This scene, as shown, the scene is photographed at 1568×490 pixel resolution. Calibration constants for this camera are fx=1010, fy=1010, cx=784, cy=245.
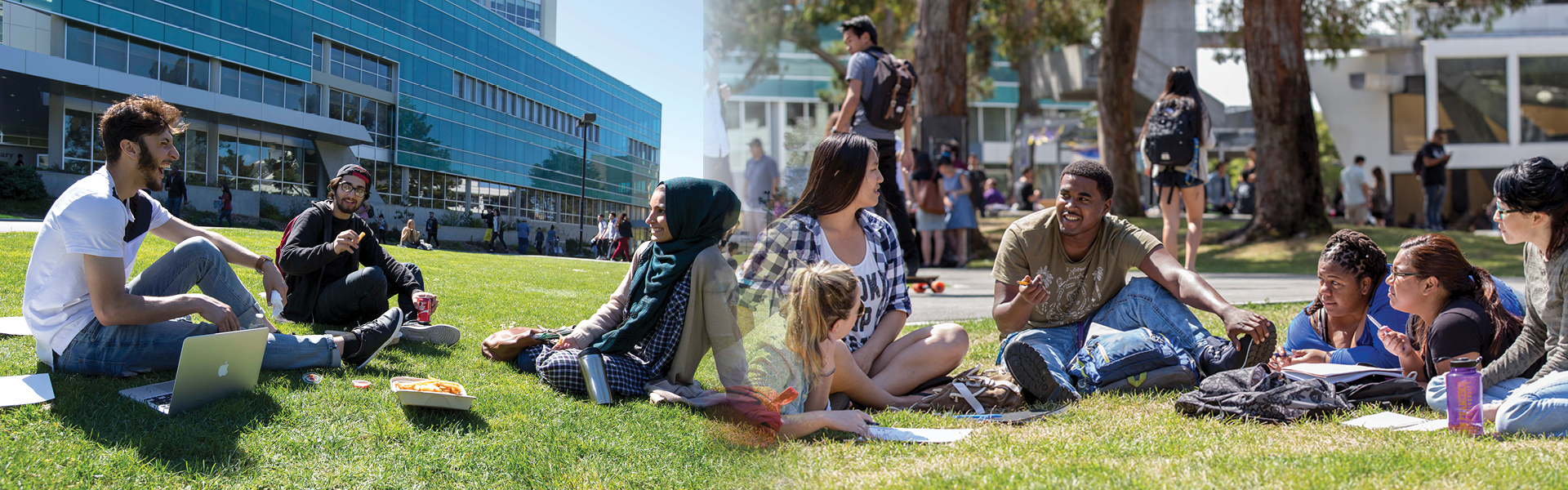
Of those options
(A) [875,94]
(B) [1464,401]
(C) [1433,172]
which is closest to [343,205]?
(A) [875,94]

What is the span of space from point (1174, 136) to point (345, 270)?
17.9 ft

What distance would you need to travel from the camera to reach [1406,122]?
3219 cm

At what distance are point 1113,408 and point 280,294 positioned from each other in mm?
3232

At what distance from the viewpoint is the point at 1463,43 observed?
98.1ft

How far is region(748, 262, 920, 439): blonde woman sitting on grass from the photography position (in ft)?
9.45

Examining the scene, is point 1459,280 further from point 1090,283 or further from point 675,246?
point 675,246

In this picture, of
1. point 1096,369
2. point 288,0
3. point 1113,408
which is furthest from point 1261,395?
point 288,0

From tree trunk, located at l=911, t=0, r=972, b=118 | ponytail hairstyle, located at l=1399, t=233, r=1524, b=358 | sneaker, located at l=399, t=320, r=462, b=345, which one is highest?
tree trunk, located at l=911, t=0, r=972, b=118

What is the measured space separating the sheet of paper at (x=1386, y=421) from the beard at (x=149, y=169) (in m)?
4.00

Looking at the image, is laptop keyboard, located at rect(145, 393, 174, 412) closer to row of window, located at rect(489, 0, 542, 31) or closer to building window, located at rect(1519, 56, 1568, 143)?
row of window, located at rect(489, 0, 542, 31)

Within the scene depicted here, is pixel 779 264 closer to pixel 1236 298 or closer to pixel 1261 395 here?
pixel 1261 395

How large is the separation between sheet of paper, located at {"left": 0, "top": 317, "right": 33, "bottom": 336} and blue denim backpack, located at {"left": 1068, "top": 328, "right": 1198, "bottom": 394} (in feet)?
13.2

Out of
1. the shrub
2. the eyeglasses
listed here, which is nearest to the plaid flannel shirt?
the eyeglasses

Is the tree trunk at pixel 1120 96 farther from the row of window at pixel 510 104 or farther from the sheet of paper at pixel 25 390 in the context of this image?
the sheet of paper at pixel 25 390
